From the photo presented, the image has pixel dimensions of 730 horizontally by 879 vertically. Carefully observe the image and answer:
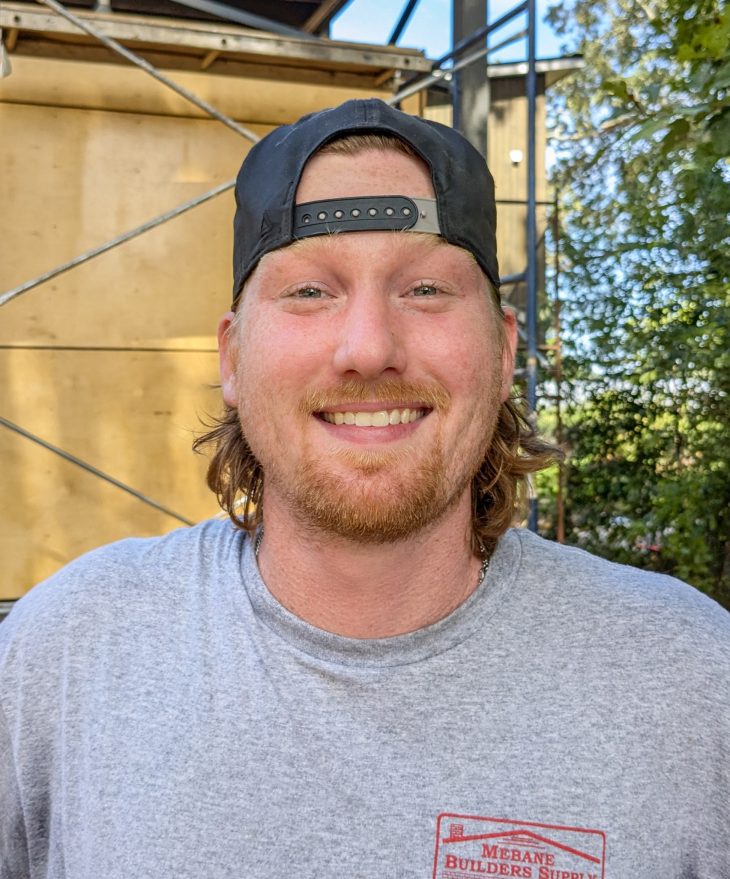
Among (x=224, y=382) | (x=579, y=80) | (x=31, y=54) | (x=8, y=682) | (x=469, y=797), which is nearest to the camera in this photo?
(x=469, y=797)

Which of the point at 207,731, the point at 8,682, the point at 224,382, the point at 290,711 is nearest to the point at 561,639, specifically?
the point at 290,711

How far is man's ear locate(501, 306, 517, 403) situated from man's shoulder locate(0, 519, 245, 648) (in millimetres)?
539

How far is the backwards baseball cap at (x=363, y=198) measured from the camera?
153cm

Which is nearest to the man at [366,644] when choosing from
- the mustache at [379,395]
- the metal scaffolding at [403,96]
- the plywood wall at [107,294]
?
the mustache at [379,395]

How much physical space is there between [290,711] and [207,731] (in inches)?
4.6

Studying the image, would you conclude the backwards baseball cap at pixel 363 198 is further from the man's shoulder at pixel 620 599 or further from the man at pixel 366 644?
the man's shoulder at pixel 620 599

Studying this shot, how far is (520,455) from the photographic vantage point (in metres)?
2.00

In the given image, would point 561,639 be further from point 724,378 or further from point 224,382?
point 724,378

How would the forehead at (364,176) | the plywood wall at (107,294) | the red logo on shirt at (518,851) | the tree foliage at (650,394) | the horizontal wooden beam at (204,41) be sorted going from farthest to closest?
the tree foliage at (650,394) < the plywood wall at (107,294) < the horizontal wooden beam at (204,41) < the forehead at (364,176) < the red logo on shirt at (518,851)

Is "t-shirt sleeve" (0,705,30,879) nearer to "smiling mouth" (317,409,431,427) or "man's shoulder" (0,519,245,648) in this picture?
"man's shoulder" (0,519,245,648)

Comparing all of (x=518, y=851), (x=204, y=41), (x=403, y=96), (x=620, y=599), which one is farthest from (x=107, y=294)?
(x=518, y=851)

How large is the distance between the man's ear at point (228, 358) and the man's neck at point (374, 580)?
285mm

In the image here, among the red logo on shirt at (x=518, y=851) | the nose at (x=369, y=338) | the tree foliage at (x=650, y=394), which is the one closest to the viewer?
the red logo on shirt at (x=518, y=851)

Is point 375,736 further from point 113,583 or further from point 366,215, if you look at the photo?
point 366,215
